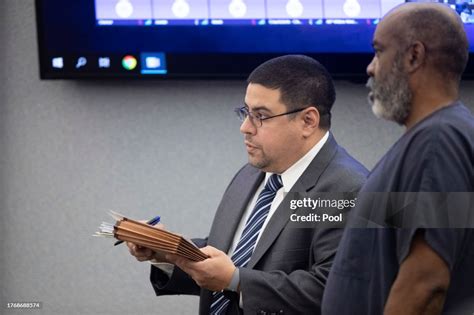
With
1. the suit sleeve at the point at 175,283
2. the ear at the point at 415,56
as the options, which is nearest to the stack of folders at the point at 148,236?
the suit sleeve at the point at 175,283

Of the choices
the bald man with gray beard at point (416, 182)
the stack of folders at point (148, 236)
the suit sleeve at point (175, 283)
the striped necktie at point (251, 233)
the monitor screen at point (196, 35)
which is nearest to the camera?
the bald man with gray beard at point (416, 182)

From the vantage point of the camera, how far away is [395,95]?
6.31ft

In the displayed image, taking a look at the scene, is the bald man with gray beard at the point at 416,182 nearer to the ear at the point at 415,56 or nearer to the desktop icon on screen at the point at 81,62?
the ear at the point at 415,56

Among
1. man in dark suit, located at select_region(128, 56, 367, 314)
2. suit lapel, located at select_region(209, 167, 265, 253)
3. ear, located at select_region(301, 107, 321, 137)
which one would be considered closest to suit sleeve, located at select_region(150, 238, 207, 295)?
man in dark suit, located at select_region(128, 56, 367, 314)

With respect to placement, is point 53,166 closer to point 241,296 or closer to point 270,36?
point 270,36

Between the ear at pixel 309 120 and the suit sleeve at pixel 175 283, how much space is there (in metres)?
0.55

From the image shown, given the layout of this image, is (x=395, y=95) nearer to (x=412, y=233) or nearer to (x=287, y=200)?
(x=412, y=233)

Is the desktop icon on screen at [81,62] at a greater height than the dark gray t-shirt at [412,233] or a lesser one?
greater

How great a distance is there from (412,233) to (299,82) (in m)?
0.89

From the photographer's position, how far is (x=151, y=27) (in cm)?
353

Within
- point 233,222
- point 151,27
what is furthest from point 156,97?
point 233,222

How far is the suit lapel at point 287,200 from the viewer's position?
248 cm

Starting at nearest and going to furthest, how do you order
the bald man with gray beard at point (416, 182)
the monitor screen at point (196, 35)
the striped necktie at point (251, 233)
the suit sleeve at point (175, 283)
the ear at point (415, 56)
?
the bald man with gray beard at point (416, 182), the ear at point (415, 56), the striped necktie at point (251, 233), the suit sleeve at point (175, 283), the monitor screen at point (196, 35)

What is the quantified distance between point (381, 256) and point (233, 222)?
0.87 meters
